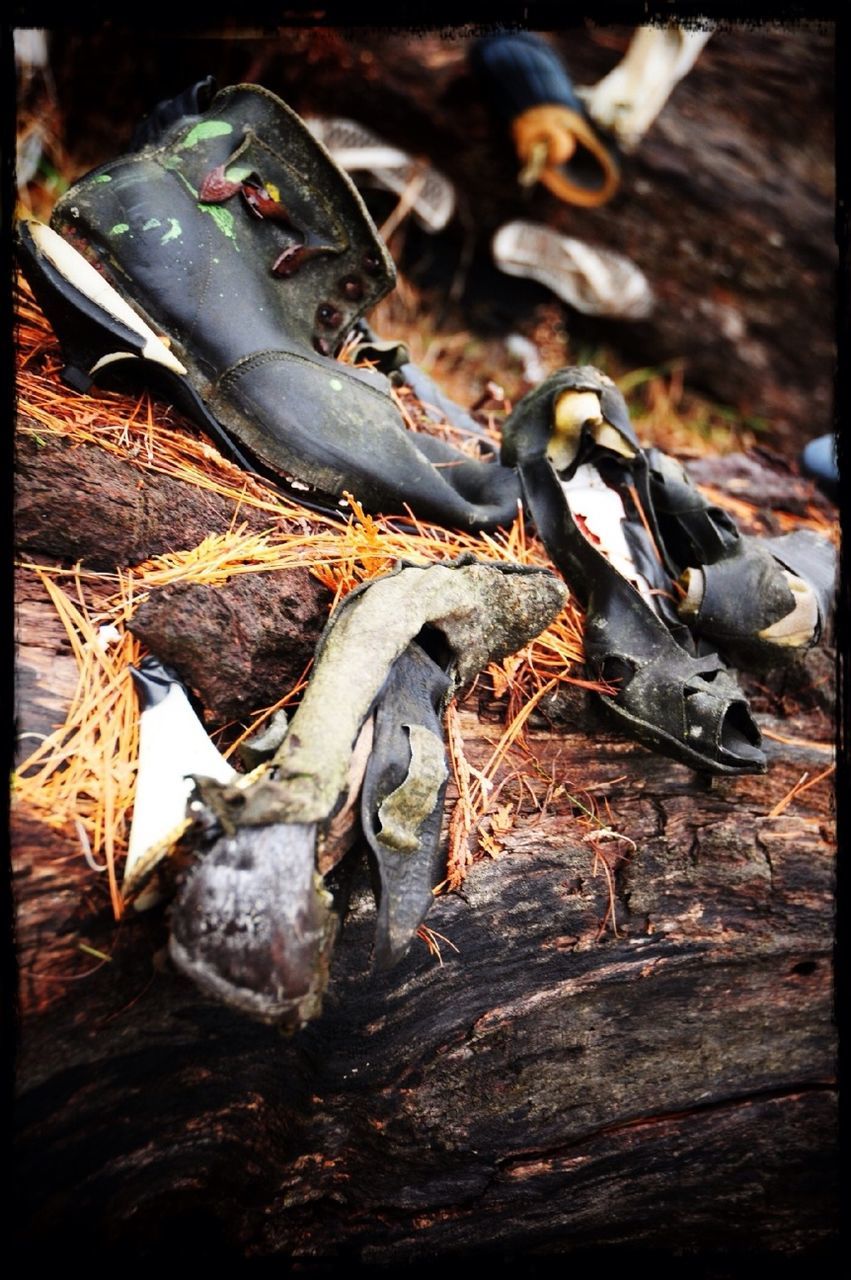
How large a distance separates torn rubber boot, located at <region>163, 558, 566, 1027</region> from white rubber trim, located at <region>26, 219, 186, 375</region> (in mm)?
558

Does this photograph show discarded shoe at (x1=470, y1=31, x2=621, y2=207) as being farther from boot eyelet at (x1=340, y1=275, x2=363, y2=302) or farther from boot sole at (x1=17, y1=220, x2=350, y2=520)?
boot sole at (x1=17, y1=220, x2=350, y2=520)

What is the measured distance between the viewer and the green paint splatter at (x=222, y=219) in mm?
1719

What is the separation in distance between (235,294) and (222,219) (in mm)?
165

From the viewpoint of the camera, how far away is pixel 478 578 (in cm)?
148

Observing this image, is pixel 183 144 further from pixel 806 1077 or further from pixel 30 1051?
pixel 806 1077

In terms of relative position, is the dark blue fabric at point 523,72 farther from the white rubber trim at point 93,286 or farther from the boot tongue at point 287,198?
the white rubber trim at point 93,286

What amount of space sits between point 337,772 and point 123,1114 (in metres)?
0.53

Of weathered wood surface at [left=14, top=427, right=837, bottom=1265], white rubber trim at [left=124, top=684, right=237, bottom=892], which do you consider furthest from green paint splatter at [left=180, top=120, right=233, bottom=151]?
white rubber trim at [left=124, top=684, right=237, bottom=892]

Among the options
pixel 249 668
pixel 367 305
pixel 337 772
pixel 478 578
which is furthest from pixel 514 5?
pixel 337 772

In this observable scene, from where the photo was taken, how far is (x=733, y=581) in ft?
5.81

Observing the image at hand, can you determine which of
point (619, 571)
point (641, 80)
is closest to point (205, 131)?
point (619, 571)

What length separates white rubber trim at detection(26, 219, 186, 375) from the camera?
60.0 inches

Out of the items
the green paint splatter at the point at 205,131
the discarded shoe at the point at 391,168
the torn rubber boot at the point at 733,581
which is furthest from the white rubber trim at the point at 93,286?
the discarded shoe at the point at 391,168

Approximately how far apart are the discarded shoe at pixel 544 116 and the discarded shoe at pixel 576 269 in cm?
22
